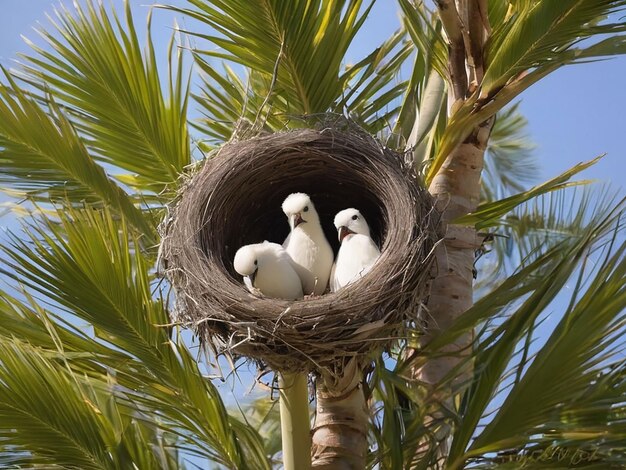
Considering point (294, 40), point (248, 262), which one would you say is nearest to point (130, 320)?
point (248, 262)

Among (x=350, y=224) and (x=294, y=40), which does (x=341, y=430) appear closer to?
(x=350, y=224)

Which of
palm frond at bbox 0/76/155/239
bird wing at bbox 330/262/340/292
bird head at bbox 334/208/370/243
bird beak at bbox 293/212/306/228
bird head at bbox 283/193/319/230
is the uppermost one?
palm frond at bbox 0/76/155/239

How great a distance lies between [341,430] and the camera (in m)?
4.47

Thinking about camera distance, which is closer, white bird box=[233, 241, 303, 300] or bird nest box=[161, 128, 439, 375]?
bird nest box=[161, 128, 439, 375]

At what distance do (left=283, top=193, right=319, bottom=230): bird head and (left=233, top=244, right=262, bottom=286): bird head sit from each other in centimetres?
33

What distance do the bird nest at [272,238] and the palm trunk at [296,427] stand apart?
287 millimetres

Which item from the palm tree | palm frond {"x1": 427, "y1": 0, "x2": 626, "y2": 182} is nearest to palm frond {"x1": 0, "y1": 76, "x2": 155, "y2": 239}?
the palm tree

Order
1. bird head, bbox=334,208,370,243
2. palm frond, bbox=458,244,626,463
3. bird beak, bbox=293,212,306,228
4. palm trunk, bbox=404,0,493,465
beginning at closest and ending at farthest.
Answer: palm frond, bbox=458,244,626,463 < bird head, bbox=334,208,370,243 < bird beak, bbox=293,212,306,228 < palm trunk, bbox=404,0,493,465

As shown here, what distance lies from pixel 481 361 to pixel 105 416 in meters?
1.39

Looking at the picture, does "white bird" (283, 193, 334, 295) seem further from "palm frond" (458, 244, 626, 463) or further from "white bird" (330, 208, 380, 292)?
"palm frond" (458, 244, 626, 463)

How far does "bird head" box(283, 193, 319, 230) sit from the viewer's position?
4523mm

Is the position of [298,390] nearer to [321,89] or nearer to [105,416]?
[105,416]

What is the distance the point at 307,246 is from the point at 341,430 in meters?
0.78

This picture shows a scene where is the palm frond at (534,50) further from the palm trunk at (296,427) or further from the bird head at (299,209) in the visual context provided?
the palm trunk at (296,427)
